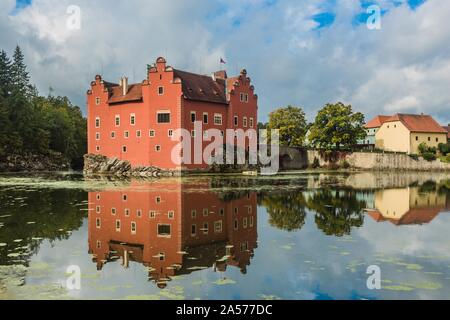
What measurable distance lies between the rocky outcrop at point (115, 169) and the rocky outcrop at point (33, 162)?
13.3 m

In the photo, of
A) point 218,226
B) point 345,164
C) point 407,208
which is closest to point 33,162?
point 345,164

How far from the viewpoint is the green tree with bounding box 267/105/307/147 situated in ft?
231

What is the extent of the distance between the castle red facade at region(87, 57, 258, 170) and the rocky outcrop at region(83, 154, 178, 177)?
97 cm

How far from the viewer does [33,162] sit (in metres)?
65.5

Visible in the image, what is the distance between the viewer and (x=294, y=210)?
19.1m

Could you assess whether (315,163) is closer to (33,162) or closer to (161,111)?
(161,111)

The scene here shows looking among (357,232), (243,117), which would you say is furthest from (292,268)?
(243,117)

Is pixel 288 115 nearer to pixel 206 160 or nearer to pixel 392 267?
pixel 206 160

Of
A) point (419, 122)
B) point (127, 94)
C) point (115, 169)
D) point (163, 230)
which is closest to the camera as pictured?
point (163, 230)

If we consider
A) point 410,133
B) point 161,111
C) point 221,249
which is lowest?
point 221,249

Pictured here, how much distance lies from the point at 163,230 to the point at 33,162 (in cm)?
5852

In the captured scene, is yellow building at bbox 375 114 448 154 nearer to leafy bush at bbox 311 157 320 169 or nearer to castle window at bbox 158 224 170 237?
leafy bush at bbox 311 157 320 169
